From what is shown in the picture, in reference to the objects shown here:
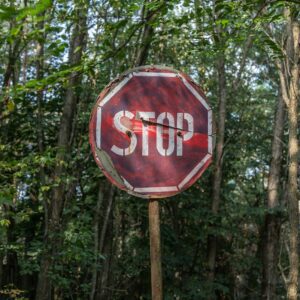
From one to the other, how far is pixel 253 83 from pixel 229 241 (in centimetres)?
478

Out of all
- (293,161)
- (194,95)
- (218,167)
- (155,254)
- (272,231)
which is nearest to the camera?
(155,254)

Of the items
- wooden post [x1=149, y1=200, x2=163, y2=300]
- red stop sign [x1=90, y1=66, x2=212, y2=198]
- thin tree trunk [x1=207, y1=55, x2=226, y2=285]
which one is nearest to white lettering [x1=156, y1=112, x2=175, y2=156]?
red stop sign [x1=90, y1=66, x2=212, y2=198]

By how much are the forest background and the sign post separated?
2953mm

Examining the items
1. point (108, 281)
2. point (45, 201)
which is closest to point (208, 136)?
point (45, 201)

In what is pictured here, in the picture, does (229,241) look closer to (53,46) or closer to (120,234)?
(120,234)

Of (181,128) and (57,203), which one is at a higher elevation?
(181,128)

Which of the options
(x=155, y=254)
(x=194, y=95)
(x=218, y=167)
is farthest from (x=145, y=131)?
(x=218, y=167)

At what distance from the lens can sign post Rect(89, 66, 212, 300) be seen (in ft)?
6.37

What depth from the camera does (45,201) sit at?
745 centimetres

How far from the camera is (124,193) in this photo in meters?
11.1

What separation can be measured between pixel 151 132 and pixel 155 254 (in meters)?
0.51

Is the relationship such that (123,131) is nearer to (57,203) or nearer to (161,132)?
(161,132)

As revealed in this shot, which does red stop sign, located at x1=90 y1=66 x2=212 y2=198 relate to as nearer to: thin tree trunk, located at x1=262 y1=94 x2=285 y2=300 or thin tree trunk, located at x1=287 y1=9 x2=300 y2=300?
thin tree trunk, located at x1=287 y1=9 x2=300 y2=300

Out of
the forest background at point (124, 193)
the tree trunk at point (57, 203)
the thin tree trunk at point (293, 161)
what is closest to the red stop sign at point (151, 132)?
the forest background at point (124, 193)
